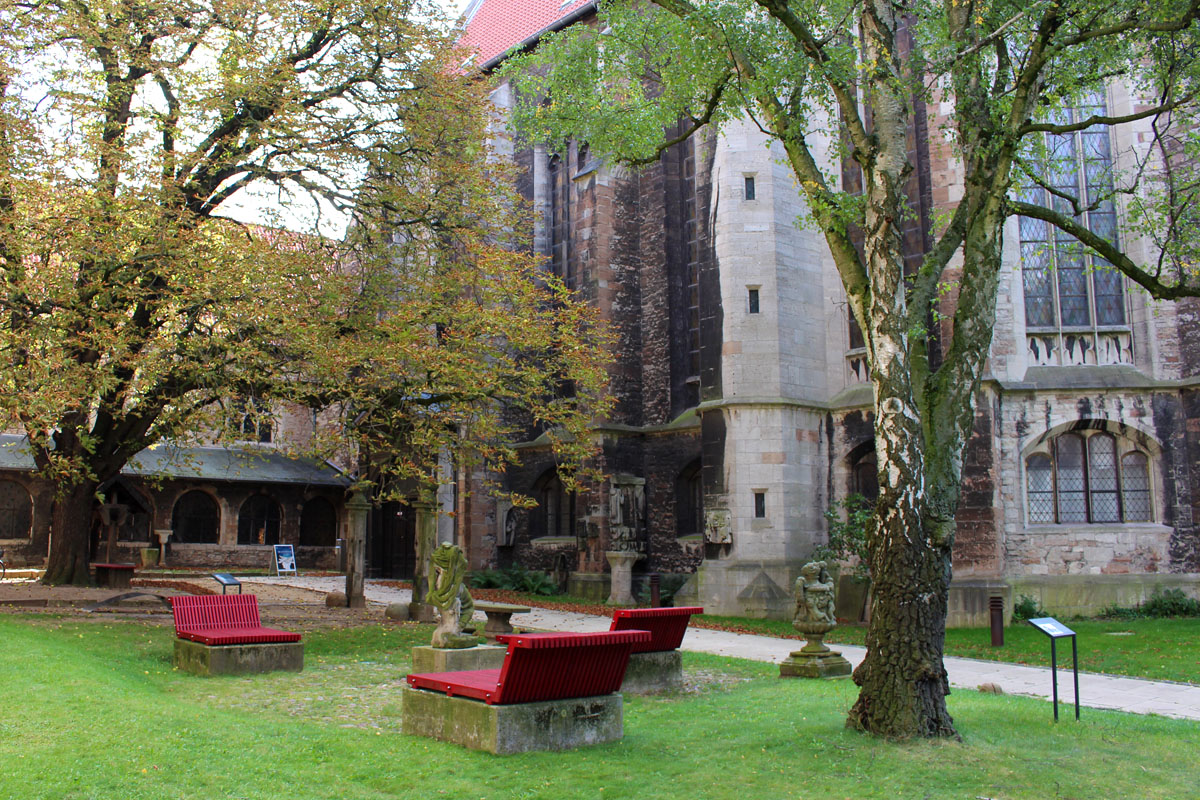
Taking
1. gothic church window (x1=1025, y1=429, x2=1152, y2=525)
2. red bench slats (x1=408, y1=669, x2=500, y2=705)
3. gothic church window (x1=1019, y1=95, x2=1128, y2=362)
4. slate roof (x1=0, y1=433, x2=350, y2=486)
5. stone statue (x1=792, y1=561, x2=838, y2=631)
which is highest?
gothic church window (x1=1019, y1=95, x2=1128, y2=362)

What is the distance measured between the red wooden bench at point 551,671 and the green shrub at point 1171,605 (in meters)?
13.3

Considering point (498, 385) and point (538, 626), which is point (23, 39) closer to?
point (498, 385)

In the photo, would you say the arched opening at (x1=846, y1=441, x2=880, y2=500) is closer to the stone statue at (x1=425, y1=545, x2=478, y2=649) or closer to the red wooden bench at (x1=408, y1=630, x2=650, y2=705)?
the stone statue at (x1=425, y1=545, x2=478, y2=649)

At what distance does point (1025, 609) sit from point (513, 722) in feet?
42.5

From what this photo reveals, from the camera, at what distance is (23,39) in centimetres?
1393

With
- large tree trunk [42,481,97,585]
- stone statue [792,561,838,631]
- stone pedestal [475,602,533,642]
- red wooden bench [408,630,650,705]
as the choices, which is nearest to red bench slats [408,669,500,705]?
red wooden bench [408,630,650,705]

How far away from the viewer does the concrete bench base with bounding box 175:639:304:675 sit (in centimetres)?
994

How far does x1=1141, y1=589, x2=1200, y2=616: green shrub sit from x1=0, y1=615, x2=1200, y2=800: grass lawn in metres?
9.21

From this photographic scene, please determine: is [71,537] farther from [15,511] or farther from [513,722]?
[513,722]

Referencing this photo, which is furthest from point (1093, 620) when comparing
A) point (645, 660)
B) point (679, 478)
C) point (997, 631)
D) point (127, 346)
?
point (127, 346)

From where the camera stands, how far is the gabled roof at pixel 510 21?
27.5 metres

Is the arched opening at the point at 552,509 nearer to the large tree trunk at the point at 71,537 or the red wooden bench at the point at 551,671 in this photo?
the large tree trunk at the point at 71,537

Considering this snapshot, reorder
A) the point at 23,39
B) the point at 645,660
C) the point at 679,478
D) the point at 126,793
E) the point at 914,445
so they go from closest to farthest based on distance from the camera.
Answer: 1. the point at 126,793
2. the point at 914,445
3. the point at 645,660
4. the point at 23,39
5. the point at 679,478

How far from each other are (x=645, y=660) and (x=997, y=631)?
7.04m
